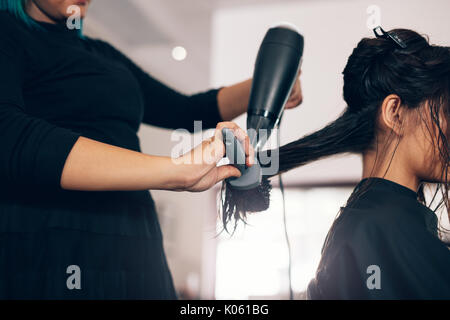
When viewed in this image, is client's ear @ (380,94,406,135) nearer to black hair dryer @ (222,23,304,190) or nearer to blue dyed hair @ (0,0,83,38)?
black hair dryer @ (222,23,304,190)

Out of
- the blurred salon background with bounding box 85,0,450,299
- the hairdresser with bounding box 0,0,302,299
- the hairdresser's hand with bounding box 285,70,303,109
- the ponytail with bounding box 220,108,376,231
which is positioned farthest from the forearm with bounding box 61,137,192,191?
the blurred salon background with bounding box 85,0,450,299

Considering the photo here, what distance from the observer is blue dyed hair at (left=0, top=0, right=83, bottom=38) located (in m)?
0.69

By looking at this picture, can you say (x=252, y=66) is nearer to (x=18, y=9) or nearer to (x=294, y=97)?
(x=294, y=97)

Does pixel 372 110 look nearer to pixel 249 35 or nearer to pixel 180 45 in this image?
pixel 249 35

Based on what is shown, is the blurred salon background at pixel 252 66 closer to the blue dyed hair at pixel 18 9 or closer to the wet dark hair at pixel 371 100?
the wet dark hair at pixel 371 100

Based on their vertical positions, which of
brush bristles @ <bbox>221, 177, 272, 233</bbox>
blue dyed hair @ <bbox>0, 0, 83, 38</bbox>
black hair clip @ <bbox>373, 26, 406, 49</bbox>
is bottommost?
brush bristles @ <bbox>221, 177, 272, 233</bbox>

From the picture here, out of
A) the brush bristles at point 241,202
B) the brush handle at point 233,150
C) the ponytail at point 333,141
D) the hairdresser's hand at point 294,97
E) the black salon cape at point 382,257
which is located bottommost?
the black salon cape at point 382,257

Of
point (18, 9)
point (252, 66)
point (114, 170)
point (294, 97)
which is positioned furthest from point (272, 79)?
point (252, 66)

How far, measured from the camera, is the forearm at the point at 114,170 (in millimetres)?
477

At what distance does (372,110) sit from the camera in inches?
30.2

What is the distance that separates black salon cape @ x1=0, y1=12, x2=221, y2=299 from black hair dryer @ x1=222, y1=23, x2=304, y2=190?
208 millimetres

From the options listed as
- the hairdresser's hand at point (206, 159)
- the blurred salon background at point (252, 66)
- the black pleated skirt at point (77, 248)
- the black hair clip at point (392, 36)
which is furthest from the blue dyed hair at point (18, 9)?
the blurred salon background at point (252, 66)

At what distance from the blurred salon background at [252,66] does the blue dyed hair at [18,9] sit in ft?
2.77

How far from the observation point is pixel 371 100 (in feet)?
2.51
